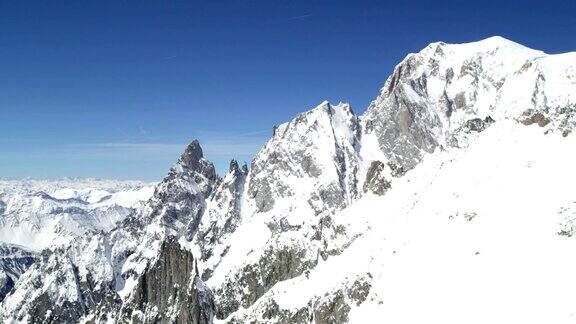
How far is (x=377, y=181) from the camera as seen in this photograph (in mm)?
133500

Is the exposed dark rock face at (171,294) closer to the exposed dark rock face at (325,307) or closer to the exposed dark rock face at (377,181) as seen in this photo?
the exposed dark rock face at (325,307)

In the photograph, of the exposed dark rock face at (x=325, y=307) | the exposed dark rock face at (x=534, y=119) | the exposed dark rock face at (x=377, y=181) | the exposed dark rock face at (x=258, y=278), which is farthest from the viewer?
the exposed dark rock face at (x=258, y=278)

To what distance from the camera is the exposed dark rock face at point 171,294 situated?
135875 mm

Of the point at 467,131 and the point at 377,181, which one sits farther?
the point at 467,131

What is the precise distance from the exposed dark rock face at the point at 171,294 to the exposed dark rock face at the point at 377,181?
50.6m

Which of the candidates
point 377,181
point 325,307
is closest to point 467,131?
point 377,181

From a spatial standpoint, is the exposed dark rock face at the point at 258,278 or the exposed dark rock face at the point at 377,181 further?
the exposed dark rock face at the point at 258,278

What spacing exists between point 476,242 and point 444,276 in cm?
605

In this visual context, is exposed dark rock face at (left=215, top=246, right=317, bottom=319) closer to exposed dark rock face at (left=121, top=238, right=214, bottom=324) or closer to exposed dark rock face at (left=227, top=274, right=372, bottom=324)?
exposed dark rock face at (left=121, top=238, right=214, bottom=324)

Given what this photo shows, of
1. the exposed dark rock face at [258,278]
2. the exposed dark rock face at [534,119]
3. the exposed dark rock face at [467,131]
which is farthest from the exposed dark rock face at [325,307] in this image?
the exposed dark rock face at [467,131]

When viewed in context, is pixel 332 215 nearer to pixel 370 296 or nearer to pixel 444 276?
pixel 370 296

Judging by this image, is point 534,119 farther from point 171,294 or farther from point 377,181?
point 171,294

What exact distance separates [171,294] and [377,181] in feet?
212

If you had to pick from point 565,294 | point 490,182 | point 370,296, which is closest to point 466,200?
point 490,182
